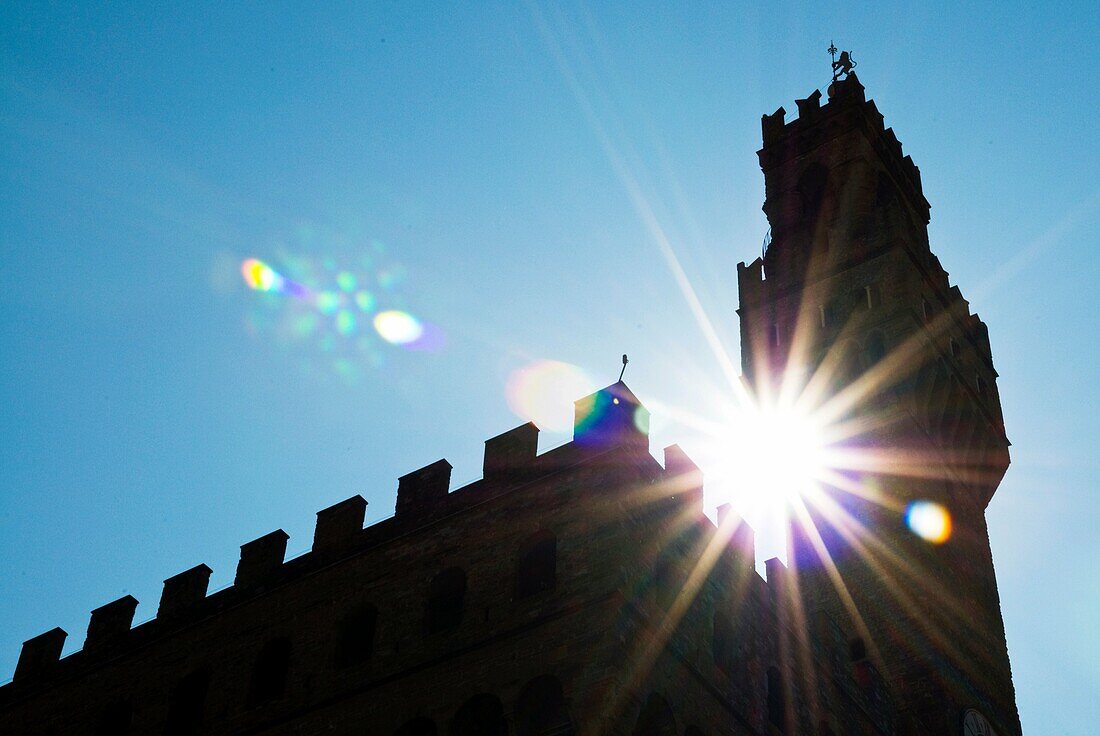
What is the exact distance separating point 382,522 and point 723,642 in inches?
240

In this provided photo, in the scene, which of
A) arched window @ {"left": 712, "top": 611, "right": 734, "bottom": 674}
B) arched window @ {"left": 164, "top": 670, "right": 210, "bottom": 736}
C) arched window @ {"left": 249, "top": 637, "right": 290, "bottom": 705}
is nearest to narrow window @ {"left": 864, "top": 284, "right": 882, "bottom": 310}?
arched window @ {"left": 712, "top": 611, "right": 734, "bottom": 674}

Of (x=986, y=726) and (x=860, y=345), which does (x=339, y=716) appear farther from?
(x=860, y=345)

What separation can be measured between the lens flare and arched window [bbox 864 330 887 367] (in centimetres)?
404

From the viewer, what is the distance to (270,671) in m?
24.5

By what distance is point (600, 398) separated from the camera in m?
23.3

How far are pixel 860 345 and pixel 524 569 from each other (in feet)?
57.9

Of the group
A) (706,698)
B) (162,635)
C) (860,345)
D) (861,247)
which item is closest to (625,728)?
(706,698)

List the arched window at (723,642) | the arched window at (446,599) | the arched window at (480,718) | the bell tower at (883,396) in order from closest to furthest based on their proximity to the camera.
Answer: the arched window at (480,718) → the arched window at (446,599) → the arched window at (723,642) → the bell tower at (883,396)

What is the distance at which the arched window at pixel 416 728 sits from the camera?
21.6 metres

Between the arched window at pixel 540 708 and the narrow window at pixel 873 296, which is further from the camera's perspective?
the narrow window at pixel 873 296

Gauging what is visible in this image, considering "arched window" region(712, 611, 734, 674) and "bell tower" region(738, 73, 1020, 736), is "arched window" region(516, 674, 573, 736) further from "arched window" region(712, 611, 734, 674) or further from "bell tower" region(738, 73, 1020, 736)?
"bell tower" region(738, 73, 1020, 736)

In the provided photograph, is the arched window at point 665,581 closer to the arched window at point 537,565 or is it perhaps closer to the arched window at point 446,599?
the arched window at point 537,565

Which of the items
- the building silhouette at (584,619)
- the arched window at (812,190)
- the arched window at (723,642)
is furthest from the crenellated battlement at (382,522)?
the arched window at (812,190)

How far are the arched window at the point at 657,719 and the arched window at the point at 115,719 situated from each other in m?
10.3
